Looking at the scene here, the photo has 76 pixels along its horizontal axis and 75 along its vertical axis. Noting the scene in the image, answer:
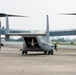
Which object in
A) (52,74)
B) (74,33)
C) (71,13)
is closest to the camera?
(52,74)

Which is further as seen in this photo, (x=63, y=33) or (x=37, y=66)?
(x=63, y=33)

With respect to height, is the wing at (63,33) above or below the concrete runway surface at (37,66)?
above

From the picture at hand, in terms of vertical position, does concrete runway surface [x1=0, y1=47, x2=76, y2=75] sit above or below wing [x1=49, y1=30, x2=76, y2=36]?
below

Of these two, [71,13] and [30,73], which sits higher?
[71,13]

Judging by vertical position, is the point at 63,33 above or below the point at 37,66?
above

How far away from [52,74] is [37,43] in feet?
→ 69.4

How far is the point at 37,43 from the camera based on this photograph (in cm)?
3653

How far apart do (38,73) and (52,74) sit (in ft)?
2.39

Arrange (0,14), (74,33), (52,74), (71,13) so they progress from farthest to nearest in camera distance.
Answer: (74,33)
(0,14)
(71,13)
(52,74)

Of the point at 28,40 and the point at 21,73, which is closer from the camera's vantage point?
the point at 21,73

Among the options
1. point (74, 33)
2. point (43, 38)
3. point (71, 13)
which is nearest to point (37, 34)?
point (43, 38)

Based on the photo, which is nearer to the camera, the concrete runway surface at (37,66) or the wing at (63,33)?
the concrete runway surface at (37,66)

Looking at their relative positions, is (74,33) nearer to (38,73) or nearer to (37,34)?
(37,34)

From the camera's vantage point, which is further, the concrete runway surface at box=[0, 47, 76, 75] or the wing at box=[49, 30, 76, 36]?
the wing at box=[49, 30, 76, 36]
